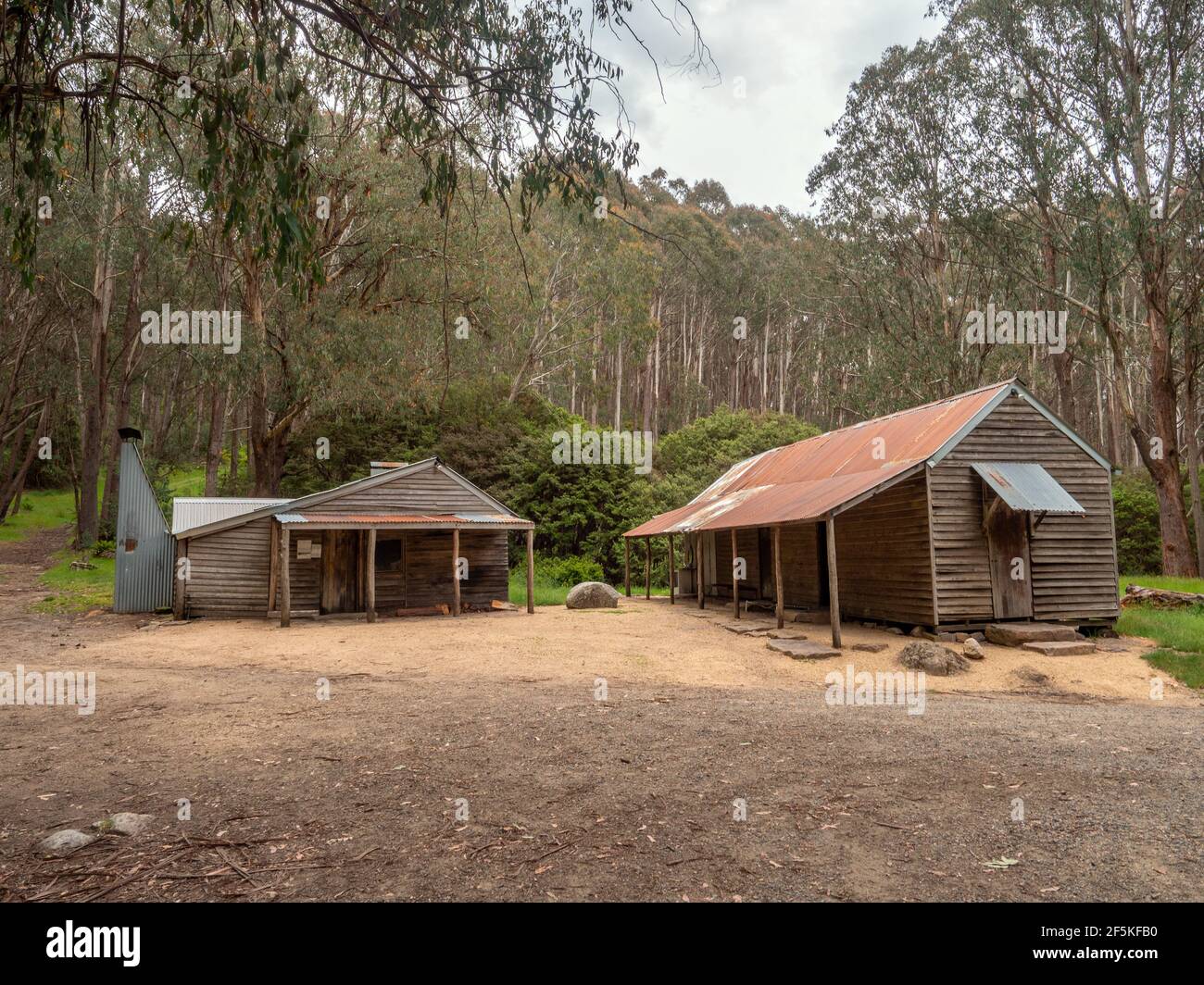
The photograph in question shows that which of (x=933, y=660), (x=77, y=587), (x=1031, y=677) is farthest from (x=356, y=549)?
A: (x=1031, y=677)

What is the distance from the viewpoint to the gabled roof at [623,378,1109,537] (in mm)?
14719

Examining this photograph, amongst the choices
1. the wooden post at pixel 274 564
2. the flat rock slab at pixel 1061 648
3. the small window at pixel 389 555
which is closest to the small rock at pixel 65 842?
the flat rock slab at pixel 1061 648

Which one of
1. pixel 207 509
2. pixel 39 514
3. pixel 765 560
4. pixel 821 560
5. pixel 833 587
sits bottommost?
pixel 833 587

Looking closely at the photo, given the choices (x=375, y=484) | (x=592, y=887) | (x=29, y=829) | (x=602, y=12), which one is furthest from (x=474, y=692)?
(x=375, y=484)

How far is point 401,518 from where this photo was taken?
771 inches

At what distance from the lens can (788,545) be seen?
2052 cm

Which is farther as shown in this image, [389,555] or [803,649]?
[389,555]

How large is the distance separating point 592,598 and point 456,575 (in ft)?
14.6

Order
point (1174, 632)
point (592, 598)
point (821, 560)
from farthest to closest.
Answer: point (592, 598), point (821, 560), point (1174, 632)

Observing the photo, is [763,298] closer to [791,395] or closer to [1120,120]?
[791,395]

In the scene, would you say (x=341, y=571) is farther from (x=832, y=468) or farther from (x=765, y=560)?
(x=832, y=468)

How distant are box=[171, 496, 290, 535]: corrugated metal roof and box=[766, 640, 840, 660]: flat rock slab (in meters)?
13.4

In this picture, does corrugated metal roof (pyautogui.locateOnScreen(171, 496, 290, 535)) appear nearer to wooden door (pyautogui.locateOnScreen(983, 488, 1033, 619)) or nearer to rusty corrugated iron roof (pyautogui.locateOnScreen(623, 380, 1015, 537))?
rusty corrugated iron roof (pyautogui.locateOnScreen(623, 380, 1015, 537))

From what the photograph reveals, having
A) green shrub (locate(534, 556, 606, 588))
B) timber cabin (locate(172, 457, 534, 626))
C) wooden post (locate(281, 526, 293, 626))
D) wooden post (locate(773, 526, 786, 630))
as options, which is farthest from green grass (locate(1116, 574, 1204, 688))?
green shrub (locate(534, 556, 606, 588))
